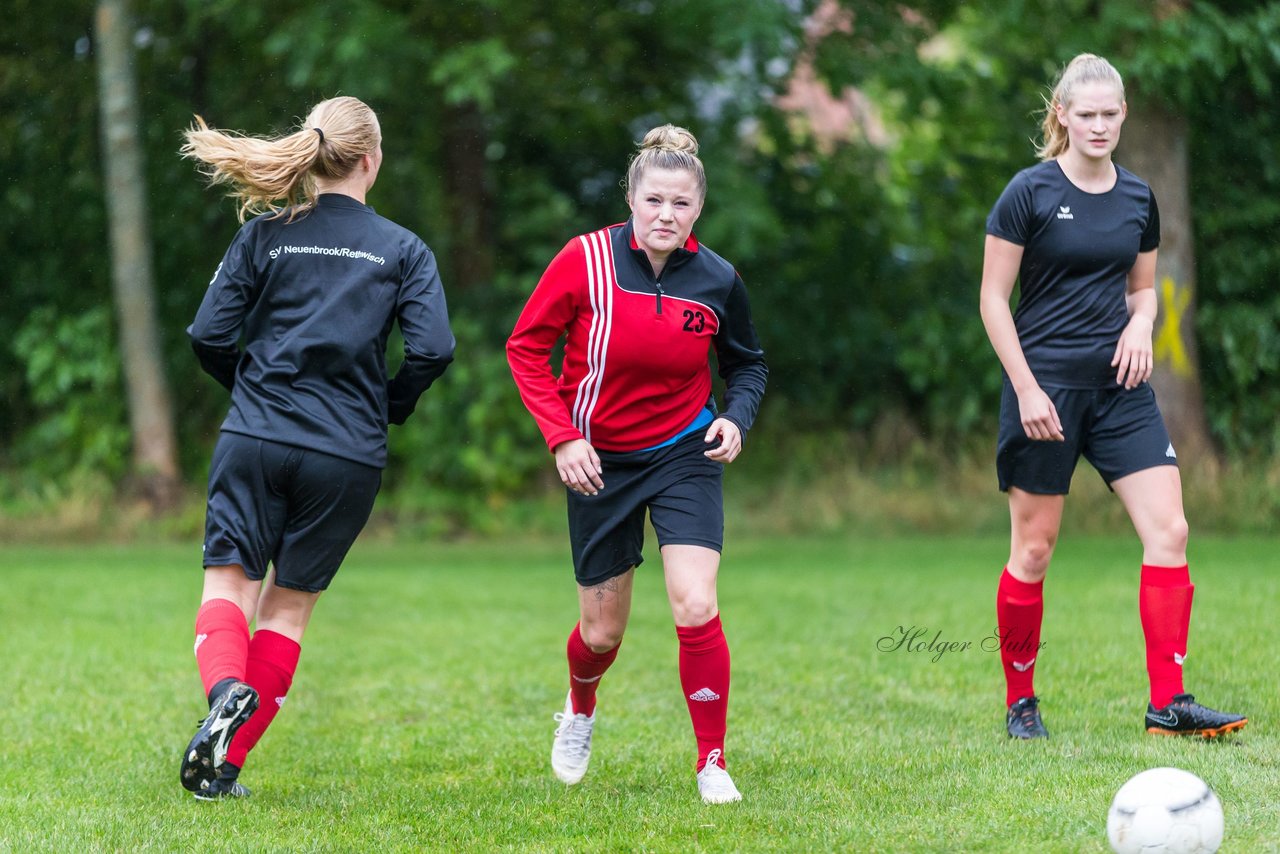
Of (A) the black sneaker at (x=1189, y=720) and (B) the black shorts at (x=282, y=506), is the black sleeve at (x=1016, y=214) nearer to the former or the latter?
(A) the black sneaker at (x=1189, y=720)

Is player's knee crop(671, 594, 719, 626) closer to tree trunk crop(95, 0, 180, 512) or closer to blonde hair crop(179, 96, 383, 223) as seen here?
blonde hair crop(179, 96, 383, 223)

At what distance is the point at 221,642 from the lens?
14.0 ft

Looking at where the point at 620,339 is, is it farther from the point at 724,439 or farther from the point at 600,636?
the point at 600,636

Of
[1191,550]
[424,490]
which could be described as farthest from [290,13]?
[1191,550]

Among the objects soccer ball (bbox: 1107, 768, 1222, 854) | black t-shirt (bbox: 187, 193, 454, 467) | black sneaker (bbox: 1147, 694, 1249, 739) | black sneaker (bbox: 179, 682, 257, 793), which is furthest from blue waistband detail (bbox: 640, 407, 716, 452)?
black sneaker (bbox: 1147, 694, 1249, 739)

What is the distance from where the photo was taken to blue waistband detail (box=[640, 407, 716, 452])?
15.0ft

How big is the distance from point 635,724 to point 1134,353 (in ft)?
7.51

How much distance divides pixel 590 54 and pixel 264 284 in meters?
12.5

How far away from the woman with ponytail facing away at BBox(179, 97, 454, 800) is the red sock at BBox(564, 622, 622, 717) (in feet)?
2.70

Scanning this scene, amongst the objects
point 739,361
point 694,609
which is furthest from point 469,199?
point 694,609

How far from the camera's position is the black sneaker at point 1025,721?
5201 mm

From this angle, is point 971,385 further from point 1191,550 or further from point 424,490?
point 424,490

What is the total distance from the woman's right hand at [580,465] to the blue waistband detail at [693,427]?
0.23m

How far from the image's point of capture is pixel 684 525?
447 centimetres
